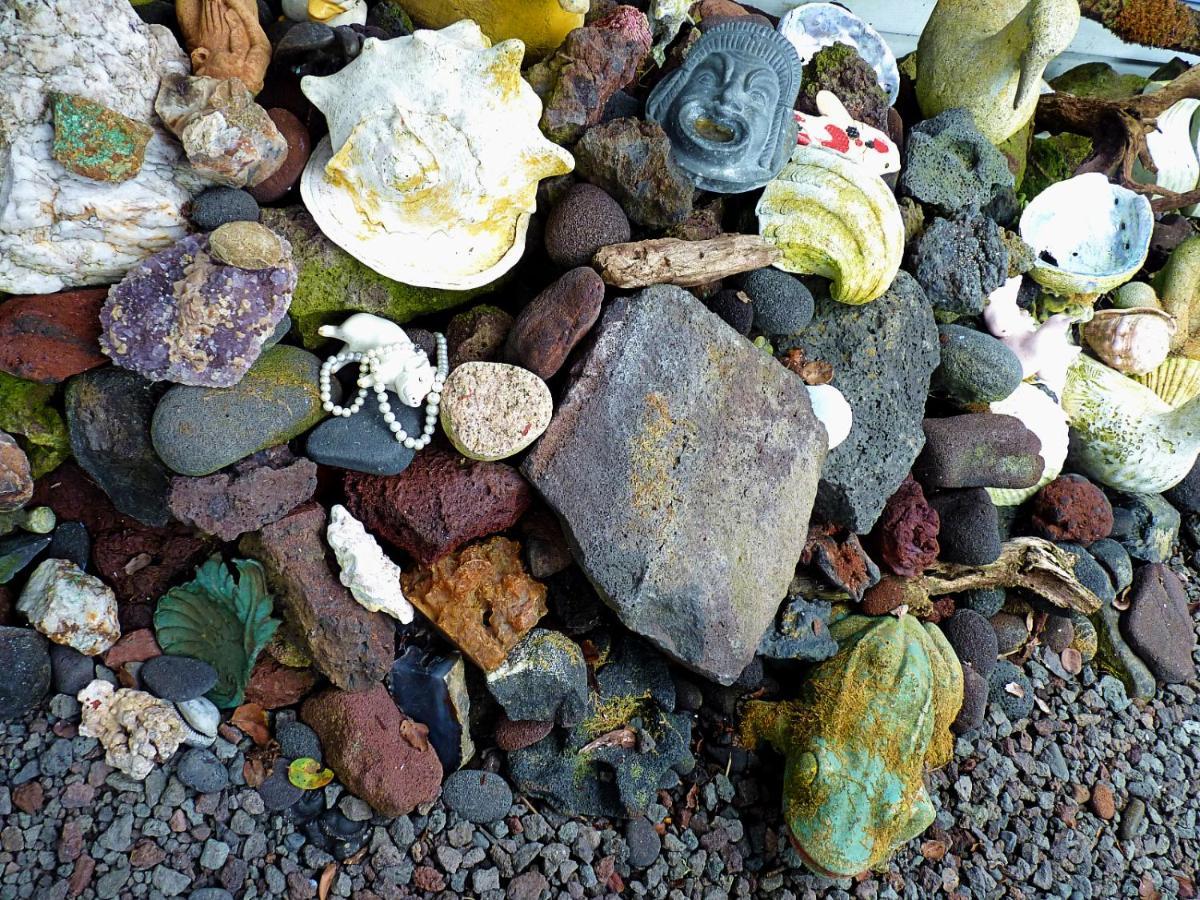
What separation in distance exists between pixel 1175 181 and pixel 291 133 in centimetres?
313

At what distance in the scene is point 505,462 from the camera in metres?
2.05

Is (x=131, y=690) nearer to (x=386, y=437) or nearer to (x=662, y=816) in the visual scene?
(x=386, y=437)

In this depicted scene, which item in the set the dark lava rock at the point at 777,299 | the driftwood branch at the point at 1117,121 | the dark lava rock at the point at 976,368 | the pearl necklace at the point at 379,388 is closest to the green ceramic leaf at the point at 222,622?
the pearl necklace at the point at 379,388

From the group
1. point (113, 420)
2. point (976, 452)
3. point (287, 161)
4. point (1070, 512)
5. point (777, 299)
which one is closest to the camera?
point (113, 420)

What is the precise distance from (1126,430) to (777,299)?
142cm

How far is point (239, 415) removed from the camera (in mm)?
1861

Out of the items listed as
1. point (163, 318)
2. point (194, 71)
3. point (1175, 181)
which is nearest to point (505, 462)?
point (163, 318)

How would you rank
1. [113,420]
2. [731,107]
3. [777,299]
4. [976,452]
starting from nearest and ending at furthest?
[113,420], [731,107], [777,299], [976,452]

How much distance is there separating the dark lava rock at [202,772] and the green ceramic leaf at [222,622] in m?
0.12

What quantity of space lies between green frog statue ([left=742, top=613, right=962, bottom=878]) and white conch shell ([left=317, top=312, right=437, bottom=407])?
1195 mm

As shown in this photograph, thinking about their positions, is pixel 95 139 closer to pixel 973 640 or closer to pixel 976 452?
pixel 976 452

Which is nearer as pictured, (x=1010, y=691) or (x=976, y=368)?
(x=976, y=368)

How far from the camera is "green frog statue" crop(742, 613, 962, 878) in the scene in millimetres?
2123

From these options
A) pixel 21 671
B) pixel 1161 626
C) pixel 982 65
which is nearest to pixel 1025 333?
pixel 982 65
